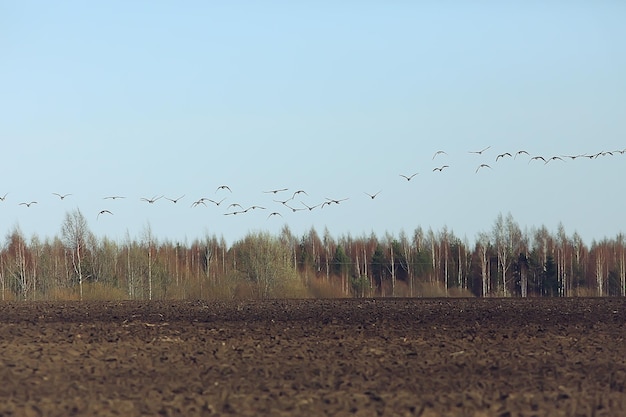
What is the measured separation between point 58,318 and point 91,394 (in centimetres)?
2116

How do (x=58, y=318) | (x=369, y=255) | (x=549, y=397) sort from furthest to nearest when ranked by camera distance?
1. (x=369, y=255)
2. (x=58, y=318)
3. (x=549, y=397)

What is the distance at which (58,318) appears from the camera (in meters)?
34.2

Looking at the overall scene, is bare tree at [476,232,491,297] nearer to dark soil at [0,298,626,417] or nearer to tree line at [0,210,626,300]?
tree line at [0,210,626,300]

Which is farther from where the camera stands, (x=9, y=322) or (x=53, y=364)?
(x=9, y=322)

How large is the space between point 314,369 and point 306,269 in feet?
250

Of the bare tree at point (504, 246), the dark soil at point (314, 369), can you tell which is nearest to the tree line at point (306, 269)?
the bare tree at point (504, 246)

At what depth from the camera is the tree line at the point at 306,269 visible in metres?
80.9

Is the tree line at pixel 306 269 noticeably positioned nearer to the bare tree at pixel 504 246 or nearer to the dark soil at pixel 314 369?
the bare tree at pixel 504 246

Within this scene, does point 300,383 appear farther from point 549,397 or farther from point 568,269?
point 568,269

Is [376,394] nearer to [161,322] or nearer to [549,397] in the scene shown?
[549,397]

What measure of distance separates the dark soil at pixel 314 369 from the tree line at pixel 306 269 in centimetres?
4751

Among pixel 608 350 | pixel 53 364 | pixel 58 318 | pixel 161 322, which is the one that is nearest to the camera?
pixel 53 364

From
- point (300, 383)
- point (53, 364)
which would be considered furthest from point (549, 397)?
point (53, 364)

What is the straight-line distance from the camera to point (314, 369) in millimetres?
17031
